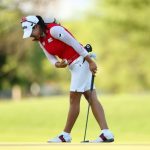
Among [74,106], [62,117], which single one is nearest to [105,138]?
[74,106]

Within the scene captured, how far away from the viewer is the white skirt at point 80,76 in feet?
30.5

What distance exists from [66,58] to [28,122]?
16.4 meters

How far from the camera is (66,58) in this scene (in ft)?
30.5

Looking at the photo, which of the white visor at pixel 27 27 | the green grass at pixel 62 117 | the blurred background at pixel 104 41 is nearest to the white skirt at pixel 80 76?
the white visor at pixel 27 27

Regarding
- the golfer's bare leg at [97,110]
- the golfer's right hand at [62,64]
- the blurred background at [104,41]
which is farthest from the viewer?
the blurred background at [104,41]

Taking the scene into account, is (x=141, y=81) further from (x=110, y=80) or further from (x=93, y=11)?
(x=93, y=11)

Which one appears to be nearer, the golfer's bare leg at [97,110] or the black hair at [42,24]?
the black hair at [42,24]

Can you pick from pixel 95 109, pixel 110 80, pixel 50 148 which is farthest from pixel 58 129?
pixel 110 80

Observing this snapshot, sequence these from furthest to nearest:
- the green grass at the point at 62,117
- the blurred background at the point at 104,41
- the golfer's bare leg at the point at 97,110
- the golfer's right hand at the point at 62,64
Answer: the blurred background at the point at 104,41
the green grass at the point at 62,117
the golfer's bare leg at the point at 97,110
the golfer's right hand at the point at 62,64

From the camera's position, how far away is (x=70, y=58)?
9.31 metres

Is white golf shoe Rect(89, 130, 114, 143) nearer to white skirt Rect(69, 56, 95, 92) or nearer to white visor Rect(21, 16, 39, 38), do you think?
white skirt Rect(69, 56, 95, 92)

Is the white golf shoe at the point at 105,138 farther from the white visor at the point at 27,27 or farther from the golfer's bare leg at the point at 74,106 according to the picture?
the white visor at the point at 27,27

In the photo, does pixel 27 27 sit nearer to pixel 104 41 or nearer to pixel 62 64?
pixel 62 64

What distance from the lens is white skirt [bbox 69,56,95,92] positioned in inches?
365
